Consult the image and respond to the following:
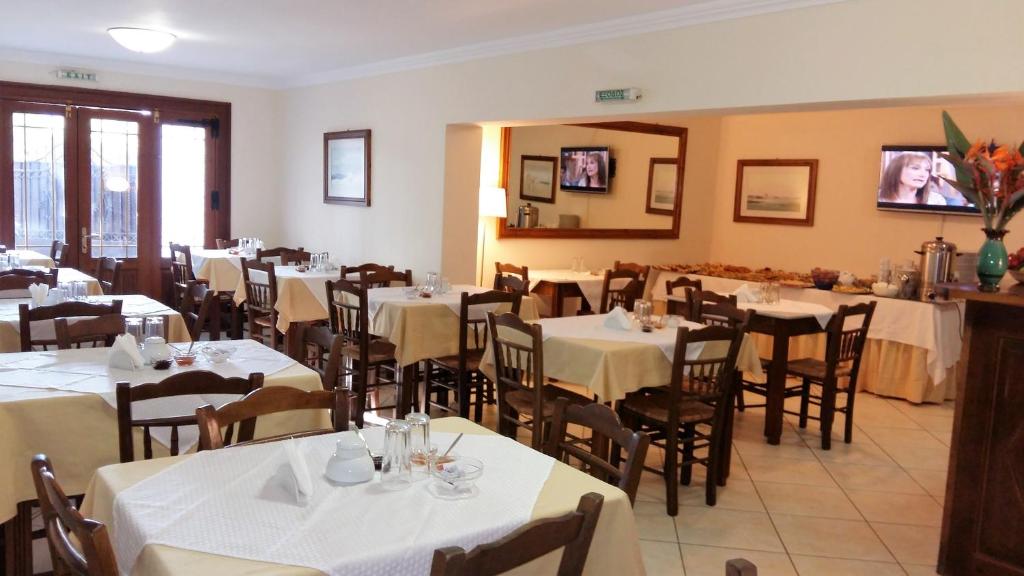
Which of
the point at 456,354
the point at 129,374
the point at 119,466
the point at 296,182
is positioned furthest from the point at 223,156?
the point at 119,466

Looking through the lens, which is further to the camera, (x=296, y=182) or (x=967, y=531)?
(x=296, y=182)

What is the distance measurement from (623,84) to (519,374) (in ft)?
7.36

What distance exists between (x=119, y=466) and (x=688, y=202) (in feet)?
24.4

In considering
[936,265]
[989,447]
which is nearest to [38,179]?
[936,265]

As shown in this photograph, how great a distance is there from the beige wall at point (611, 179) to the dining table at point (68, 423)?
4.96 metres

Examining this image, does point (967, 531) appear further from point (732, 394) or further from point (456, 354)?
point (456, 354)

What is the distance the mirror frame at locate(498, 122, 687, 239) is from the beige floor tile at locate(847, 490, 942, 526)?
4.04 meters

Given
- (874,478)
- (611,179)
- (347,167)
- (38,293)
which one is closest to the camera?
(38,293)

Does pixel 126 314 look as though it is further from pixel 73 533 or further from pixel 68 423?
pixel 73 533

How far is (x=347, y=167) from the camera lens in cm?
811

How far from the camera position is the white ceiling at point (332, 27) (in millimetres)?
5109

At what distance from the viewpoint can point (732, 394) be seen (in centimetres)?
436

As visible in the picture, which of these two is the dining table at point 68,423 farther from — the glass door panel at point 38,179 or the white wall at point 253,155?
the white wall at point 253,155

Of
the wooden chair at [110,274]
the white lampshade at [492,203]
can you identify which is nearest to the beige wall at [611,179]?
the white lampshade at [492,203]
